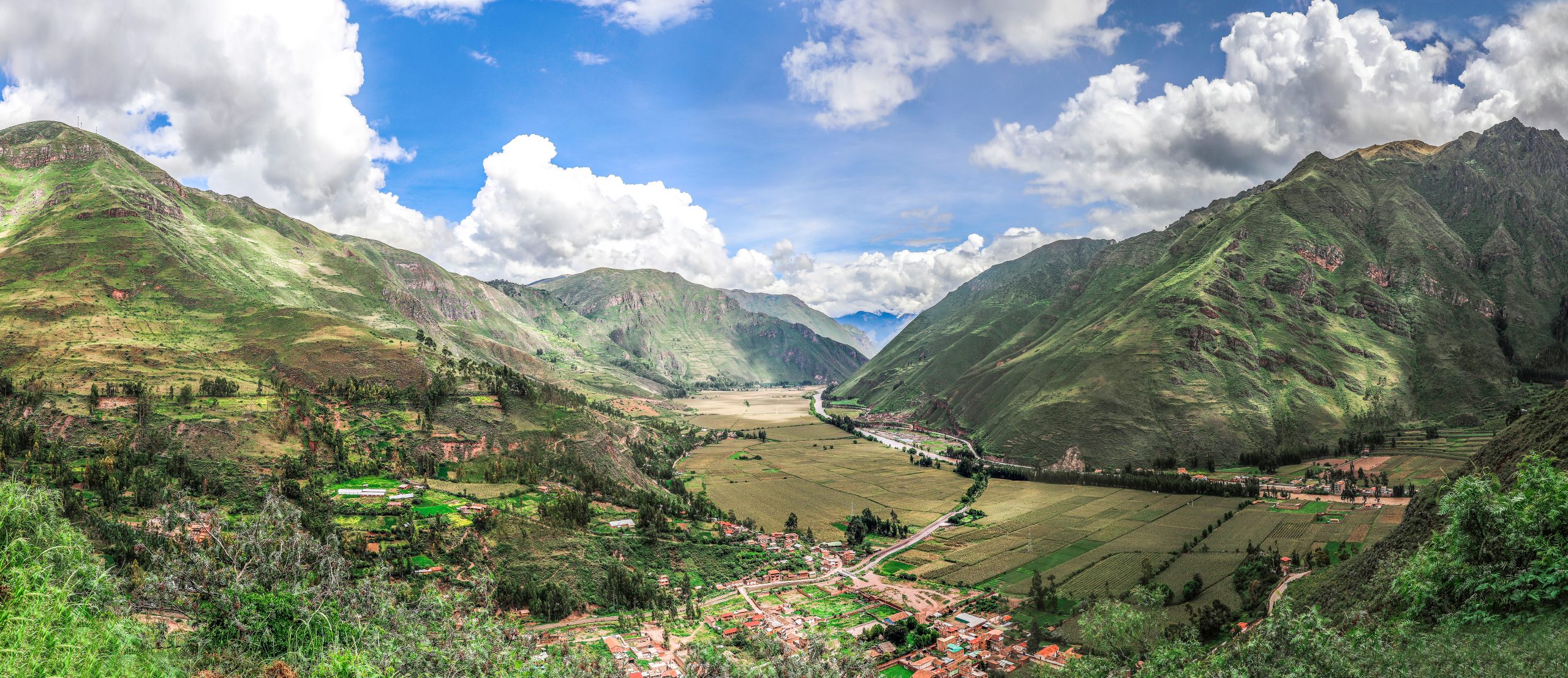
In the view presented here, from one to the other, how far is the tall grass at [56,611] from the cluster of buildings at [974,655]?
75.7 metres

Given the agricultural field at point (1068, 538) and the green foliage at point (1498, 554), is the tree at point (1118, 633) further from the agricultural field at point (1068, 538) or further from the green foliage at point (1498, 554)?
the agricultural field at point (1068, 538)

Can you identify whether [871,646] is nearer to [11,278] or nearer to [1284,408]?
[1284,408]

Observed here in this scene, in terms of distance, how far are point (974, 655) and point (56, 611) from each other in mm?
86895

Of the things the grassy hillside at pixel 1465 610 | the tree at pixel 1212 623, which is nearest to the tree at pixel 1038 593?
the tree at pixel 1212 623

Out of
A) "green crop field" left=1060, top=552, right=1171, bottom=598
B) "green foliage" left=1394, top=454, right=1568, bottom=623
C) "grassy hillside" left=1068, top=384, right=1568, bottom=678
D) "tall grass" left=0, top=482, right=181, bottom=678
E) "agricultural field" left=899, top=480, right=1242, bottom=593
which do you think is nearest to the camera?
"tall grass" left=0, top=482, right=181, bottom=678

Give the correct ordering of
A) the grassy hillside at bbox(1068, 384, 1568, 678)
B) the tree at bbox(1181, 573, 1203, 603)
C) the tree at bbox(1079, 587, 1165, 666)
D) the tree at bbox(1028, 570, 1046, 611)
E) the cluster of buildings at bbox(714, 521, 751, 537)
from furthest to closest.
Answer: the cluster of buildings at bbox(714, 521, 751, 537) < the tree at bbox(1028, 570, 1046, 611) < the tree at bbox(1181, 573, 1203, 603) < the tree at bbox(1079, 587, 1165, 666) < the grassy hillside at bbox(1068, 384, 1568, 678)

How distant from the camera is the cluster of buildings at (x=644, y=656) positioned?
69562mm

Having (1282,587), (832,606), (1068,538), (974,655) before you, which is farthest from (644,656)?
(1068,538)

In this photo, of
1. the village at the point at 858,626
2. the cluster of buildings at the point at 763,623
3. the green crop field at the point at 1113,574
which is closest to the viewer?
the village at the point at 858,626

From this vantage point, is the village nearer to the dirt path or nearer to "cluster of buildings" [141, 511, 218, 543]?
the dirt path

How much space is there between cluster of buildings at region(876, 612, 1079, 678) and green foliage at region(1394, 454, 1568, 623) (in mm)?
50239

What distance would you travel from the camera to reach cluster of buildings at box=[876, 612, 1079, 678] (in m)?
78.1

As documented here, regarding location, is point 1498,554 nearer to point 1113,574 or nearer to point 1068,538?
point 1113,574

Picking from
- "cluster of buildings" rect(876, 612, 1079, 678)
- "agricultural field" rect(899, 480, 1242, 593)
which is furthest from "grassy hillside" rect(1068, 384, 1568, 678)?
"agricultural field" rect(899, 480, 1242, 593)
